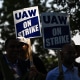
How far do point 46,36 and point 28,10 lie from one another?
0.89 m

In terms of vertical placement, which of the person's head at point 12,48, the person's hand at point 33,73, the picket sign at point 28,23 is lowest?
the person's hand at point 33,73

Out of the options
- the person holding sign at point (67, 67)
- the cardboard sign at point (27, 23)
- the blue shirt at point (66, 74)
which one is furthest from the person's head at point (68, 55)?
the cardboard sign at point (27, 23)

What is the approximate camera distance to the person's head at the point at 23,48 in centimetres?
629

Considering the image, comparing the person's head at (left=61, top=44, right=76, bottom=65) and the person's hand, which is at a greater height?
the person's head at (left=61, top=44, right=76, bottom=65)

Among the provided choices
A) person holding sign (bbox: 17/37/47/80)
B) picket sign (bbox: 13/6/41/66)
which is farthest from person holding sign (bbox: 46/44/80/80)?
picket sign (bbox: 13/6/41/66)

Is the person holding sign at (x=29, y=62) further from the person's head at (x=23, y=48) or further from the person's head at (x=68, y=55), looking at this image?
the person's head at (x=68, y=55)

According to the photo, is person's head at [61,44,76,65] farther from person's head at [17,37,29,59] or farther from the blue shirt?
person's head at [17,37,29,59]

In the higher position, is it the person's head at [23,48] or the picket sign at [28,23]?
the picket sign at [28,23]

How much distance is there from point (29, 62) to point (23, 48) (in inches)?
8.8

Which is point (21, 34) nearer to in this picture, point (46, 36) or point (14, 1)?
point (46, 36)

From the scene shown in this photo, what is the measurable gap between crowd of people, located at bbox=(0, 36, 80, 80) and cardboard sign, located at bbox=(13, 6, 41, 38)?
471 millimetres

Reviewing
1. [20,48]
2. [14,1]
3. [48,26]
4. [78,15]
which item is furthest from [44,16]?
[14,1]

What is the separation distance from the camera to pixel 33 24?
6.93 meters

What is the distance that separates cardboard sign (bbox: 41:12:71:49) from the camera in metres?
6.35
